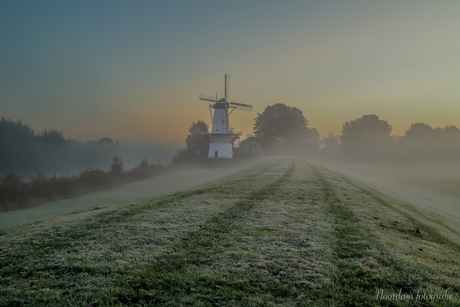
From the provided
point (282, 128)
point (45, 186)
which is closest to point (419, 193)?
point (45, 186)

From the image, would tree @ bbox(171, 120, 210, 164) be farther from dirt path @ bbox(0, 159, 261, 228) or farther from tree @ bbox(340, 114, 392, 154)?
dirt path @ bbox(0, 159, 261, 228)

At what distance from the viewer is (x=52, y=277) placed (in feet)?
17.1

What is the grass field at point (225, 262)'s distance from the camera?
184 inches

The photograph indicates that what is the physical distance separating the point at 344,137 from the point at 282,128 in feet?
83.7

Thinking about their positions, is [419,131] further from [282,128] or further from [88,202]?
[88,202]

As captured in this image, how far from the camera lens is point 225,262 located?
5.96m

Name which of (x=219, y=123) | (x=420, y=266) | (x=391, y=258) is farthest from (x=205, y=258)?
(x=219, y=123)

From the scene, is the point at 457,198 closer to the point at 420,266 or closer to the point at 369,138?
the point at 420,266

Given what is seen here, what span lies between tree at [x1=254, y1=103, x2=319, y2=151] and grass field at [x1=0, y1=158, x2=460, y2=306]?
92.2 metres

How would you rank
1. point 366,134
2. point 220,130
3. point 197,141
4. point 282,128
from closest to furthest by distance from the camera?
point 220,130 < point 197,141 < point 366,134 < point 282,128

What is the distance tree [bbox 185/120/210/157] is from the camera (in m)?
94.1

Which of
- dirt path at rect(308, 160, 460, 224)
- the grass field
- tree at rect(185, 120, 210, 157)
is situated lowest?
dirt path at rect(308, 160, 460, 224)

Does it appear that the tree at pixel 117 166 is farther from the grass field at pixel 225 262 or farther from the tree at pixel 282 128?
the tree at pixel 282 128

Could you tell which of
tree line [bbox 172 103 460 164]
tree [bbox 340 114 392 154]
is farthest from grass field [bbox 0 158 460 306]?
tree [bbox 340 114 392 154]
